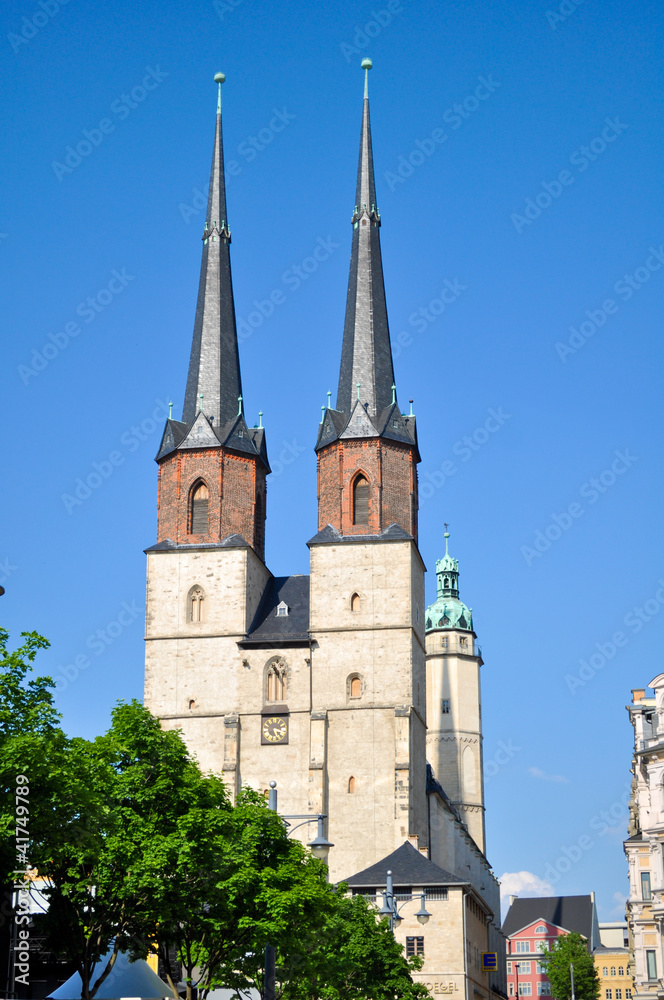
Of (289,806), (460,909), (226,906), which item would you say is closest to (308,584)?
(289,806)

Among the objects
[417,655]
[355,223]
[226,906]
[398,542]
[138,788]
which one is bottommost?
[226,906]

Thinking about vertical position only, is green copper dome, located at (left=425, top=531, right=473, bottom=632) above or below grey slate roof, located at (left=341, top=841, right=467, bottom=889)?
above

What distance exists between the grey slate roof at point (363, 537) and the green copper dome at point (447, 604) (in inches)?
1818

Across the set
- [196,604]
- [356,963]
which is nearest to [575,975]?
[196,604]

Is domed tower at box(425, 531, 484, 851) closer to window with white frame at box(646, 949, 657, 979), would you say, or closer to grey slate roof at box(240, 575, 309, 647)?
grey slate roof at box(240, 575, 309, 647)

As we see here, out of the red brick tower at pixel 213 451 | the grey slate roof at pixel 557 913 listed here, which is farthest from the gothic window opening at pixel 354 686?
the grey slate roof at pixel 557 913

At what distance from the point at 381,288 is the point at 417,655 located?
1813cm

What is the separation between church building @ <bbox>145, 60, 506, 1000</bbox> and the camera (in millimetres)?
60781

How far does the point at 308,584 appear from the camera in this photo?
68812 mm

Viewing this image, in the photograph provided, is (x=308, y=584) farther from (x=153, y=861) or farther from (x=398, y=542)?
(x=153, y=861)

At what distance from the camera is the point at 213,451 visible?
66.1 metres

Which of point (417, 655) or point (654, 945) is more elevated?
point (417, 655)

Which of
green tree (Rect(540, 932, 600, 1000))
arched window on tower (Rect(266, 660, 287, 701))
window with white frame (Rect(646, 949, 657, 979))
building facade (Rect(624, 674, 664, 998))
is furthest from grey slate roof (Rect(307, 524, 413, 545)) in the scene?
green tree (Rect(540, 932, 600, 1000))

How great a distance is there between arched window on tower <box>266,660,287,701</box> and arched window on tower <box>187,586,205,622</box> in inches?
158
